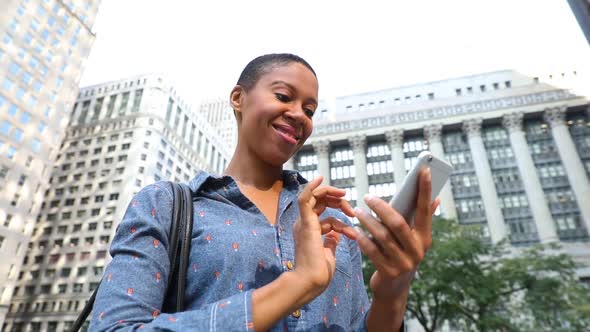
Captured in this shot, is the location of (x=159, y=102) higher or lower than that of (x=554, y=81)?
higher

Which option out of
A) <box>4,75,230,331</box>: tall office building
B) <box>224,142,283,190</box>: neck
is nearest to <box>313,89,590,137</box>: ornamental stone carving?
<box>4,75,230,331</box>: tall office building

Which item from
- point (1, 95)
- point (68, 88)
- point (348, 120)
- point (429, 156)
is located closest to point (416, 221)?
point (429, 156)

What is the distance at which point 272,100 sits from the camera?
1991 mm

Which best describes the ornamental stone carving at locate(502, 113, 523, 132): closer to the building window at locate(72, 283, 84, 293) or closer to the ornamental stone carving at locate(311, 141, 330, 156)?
the ornamental stone carving at locate(311, 141, 330, 156)

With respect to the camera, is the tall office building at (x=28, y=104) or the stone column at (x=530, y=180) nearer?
the stone column at (x=530, y=180)

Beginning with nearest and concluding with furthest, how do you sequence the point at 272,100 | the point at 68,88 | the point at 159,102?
the point at 272,100 → the point at 68,88 → the point at 159,102

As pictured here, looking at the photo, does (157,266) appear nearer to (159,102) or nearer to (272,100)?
(272,100)

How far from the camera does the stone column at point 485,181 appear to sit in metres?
38.1

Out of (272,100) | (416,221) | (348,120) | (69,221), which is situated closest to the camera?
(416,221)

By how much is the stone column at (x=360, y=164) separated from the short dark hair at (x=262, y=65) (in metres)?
41.2

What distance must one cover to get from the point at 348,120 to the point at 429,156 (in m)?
49.8

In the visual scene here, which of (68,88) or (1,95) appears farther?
(68,88)

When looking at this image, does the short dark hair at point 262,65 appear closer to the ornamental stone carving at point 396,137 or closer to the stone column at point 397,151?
the stone column at point 397,151

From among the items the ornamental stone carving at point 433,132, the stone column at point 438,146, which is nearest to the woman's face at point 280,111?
the stone column at point 438,146
